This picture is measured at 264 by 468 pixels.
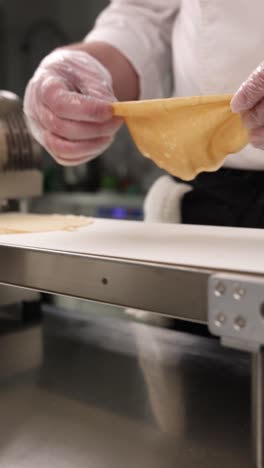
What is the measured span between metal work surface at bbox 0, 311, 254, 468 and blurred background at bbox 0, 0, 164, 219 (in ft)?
5.30

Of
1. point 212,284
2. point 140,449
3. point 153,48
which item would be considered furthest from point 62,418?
point 153,48

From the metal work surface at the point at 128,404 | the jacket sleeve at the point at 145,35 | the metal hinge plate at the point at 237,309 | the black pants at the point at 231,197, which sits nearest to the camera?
the metal hinge plate at the point at 237,309

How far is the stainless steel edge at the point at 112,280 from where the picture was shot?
542mm

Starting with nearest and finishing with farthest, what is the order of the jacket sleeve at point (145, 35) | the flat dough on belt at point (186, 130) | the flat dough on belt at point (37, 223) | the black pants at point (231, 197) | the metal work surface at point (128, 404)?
the metal work surface at point (128, 404)
the flat dough on belt at point (186, 130)
the flat dough on belt at point (37, 223)
the black pants at point (231, 197)
the jacket sleeve at point (145, 35)

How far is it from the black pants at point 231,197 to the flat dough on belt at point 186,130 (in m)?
0.17

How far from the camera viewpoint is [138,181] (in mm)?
2842

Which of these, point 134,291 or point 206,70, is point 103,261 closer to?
point 134,291

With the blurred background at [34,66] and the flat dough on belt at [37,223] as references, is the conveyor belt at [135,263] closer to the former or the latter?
the flat dough on belt at [37,223]

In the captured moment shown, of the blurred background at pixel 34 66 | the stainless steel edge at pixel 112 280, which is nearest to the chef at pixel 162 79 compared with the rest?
the stainless steel edge at pixel 112 280

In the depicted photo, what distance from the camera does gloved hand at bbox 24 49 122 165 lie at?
0.88m

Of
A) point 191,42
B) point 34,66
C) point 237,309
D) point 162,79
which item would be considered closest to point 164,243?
point 237,309

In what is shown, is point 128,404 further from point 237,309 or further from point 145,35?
point 145,35

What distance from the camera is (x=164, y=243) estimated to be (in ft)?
2.32

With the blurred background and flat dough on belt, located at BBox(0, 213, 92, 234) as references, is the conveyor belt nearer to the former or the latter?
flat dough on belt, located at BBox(0, 213, 92, 234)
